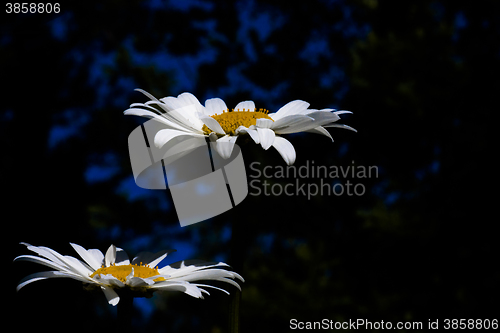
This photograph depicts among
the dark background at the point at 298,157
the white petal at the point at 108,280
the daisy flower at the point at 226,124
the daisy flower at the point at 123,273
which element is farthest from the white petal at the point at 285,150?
the dark background at the point at 298,157

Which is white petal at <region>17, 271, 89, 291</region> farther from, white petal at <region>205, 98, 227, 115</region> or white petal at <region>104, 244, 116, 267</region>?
white petal at <region>205, 98, 227, 115</region>

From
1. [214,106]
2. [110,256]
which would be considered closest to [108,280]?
[110,256]

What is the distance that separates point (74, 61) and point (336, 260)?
409 cm

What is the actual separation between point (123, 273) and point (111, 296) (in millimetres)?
84

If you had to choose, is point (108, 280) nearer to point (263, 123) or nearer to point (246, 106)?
point (263, 123)

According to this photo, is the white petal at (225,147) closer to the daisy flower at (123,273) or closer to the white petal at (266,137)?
the white petal at (266,137)

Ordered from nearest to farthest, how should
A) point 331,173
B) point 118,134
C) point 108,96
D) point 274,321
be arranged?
point 274,321, point 331,173, point 118,134, point 108,96

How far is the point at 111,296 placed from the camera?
2.57 feet

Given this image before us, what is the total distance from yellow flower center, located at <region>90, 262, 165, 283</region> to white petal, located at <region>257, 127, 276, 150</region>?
27cm

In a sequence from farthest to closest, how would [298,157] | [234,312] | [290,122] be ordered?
[298,157]
[290,122]
[234,312]

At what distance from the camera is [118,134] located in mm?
6156

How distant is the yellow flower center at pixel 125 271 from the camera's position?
864 millimetres

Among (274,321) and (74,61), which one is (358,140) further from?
(74,61)

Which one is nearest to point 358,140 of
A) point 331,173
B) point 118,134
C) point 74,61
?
point 331,173
